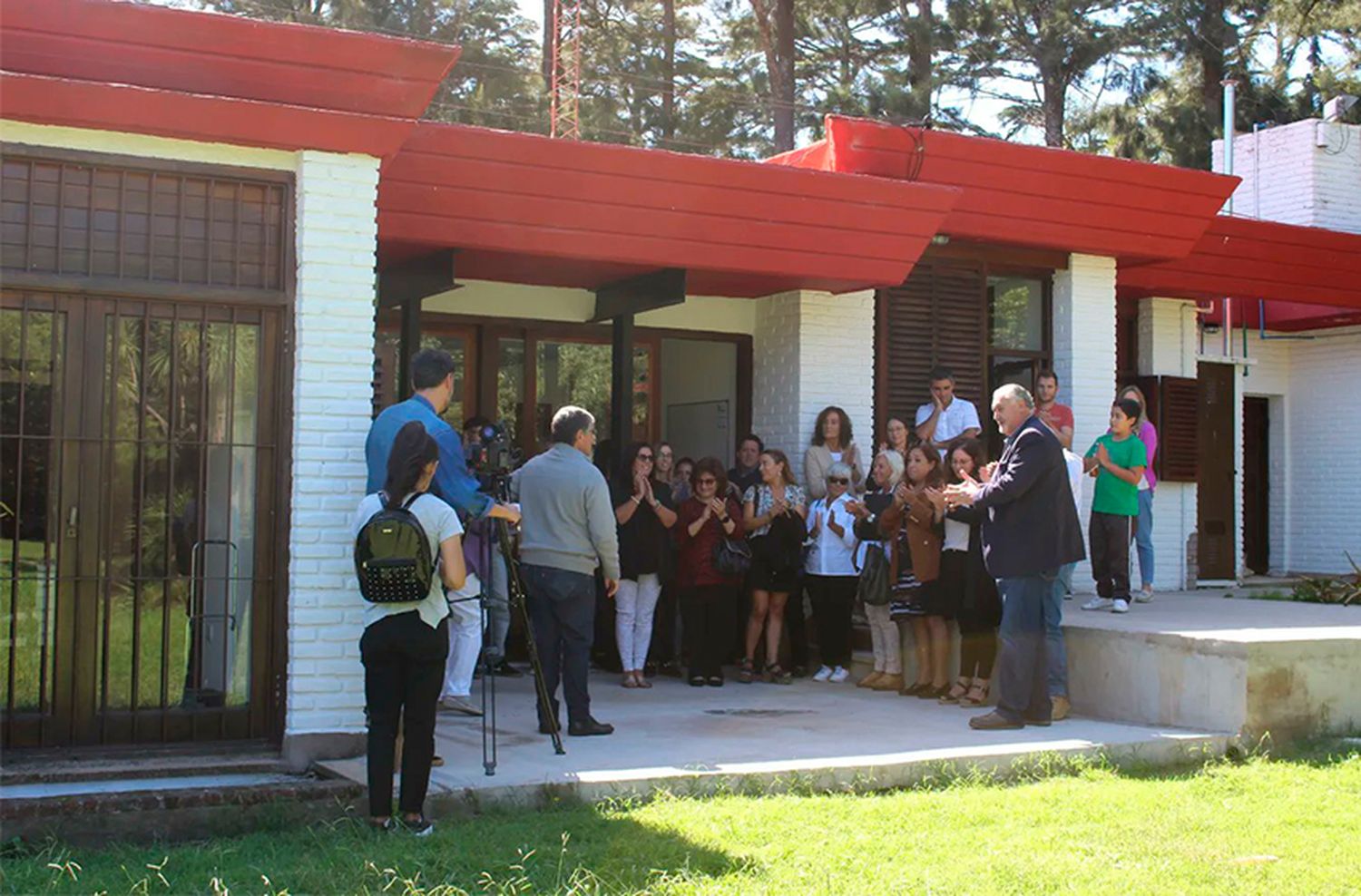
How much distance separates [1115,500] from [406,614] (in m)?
6.34

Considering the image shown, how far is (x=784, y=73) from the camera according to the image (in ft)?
80.8

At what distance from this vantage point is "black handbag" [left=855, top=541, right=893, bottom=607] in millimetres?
9930

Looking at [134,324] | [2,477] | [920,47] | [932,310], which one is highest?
[920,47]

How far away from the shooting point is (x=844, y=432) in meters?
11.3

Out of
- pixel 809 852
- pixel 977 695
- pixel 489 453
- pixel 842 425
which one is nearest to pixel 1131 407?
pixel 842 425

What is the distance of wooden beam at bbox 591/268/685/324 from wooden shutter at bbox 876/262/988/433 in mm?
2106

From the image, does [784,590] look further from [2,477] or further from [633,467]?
[2,477]

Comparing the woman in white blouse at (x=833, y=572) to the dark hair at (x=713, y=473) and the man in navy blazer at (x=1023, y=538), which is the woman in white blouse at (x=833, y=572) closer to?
the dark hair at (x=713, y=473)

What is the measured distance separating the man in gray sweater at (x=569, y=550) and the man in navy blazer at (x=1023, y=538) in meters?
2.16

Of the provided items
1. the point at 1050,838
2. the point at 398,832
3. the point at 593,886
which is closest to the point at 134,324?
the point at 398,832

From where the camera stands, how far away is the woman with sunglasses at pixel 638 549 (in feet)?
33.2

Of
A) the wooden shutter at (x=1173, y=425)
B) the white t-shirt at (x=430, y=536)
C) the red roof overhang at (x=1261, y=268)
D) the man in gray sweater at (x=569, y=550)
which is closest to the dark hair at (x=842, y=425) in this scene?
the man in gray sweater at (x=569, y=550)

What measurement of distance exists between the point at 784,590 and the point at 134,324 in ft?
16.5

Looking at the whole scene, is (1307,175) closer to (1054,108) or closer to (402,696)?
(1054,108)
